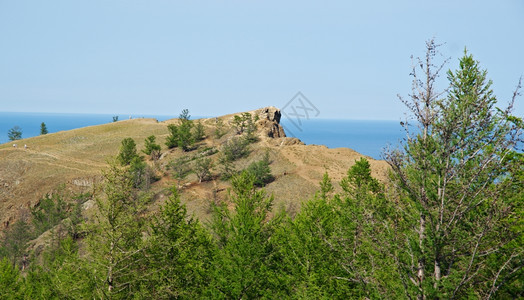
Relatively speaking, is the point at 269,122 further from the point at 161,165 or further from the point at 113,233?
Result: the point at 113,233

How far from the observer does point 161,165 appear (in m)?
87.6

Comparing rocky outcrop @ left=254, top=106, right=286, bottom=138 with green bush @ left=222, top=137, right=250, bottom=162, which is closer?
green bush @ left=222, top=137, right=250, bottom=162

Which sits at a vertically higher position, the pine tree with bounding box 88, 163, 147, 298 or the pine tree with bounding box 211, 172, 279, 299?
the pine tree with bounding box 88, 163, 147, 298

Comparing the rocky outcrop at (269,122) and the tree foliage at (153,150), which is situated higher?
the rocky outcrop at (269,122)

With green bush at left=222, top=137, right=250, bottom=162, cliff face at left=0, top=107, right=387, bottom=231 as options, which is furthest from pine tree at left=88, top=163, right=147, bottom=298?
green bush at left=222, top=137, right=250, bottom=162

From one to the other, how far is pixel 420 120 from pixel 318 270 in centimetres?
1239

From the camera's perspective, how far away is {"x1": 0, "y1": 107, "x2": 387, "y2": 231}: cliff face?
222 feet

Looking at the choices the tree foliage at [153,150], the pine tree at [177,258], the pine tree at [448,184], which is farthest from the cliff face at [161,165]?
the pine tree at [448,184]

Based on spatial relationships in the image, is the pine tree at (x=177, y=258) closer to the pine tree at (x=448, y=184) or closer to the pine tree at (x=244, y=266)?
the pine tree at (x=244, y=266)

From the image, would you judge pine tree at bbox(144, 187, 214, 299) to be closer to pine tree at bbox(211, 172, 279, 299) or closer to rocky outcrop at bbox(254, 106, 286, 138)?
pine tree at bbox(211, 172, 279, 299)

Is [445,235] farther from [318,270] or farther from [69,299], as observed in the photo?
[69,299]

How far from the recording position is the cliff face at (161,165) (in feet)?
222

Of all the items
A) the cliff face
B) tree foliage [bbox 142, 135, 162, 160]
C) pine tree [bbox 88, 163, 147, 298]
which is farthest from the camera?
tree foliage [bbox 142, 135, 162, 160]

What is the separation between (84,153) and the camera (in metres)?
101
